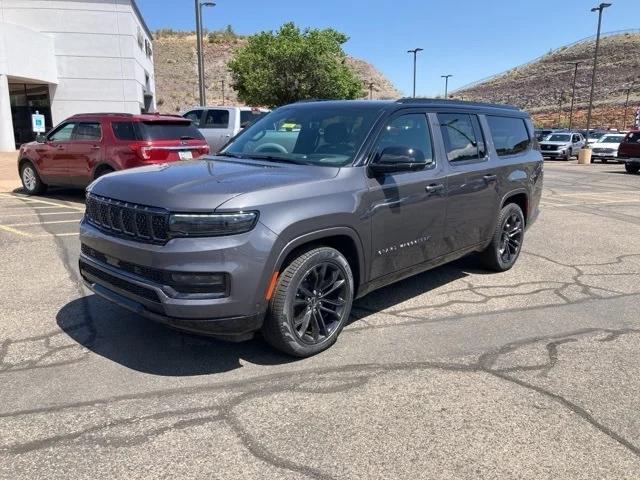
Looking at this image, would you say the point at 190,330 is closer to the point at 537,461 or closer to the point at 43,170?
the point at 537,461

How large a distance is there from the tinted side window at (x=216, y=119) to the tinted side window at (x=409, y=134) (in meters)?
11.5

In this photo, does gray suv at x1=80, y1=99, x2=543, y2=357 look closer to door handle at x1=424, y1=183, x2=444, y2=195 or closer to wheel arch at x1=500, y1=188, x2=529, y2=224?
door handle at x1=424, y1=183, x2=444, y2=195

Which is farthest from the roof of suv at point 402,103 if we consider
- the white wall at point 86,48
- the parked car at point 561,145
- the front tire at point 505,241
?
the parked car at point 561,145

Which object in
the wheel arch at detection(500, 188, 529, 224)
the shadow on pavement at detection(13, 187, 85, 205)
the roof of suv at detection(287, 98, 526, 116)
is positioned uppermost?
the roof of suv at detection(287, 98, 526, 116)

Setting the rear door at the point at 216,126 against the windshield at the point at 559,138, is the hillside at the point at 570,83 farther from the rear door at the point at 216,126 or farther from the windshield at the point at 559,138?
the rear door at the point at 216,126

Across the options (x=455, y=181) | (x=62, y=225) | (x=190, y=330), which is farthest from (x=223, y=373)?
(x=62, y=225)

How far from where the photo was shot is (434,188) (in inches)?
190

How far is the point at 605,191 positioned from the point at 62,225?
13849mm

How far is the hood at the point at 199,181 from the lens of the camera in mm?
3438

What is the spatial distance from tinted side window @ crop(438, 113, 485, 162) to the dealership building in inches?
1100

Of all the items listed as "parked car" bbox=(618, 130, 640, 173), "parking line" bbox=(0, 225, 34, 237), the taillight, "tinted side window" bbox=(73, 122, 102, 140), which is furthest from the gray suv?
"parked car" bbox=(618, 130, 640, 173)

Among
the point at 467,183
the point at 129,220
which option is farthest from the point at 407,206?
the point at 129,220

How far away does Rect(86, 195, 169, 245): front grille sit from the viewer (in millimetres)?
3475

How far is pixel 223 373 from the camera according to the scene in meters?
3.75
